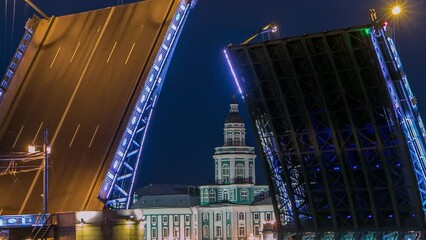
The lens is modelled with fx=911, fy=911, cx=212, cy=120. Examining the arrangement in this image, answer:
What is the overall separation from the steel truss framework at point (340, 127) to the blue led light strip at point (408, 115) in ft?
0.12

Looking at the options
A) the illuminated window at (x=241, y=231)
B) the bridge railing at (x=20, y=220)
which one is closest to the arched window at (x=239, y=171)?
the illuminated window at (x=241, y=231)

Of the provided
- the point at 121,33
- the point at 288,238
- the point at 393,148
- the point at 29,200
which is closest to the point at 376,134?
the point at 393,148

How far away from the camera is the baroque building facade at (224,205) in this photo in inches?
3745

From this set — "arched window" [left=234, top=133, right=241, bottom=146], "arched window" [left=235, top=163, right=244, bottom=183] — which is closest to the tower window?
"arched window" [left=235, top=163, right=244, bottom=183]

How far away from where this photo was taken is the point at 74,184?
3025 cm

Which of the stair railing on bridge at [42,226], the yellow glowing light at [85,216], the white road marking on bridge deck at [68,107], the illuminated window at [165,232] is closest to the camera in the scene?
the yellow glowing light at [85,216]

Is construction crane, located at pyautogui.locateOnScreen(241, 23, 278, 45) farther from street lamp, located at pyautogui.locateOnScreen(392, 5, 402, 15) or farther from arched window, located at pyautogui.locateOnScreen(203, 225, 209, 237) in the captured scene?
arched window, located at pyautogui.locateOnScreen(203, 225, 209, 237)

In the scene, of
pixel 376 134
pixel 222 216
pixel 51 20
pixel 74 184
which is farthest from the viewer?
pixel 222 216

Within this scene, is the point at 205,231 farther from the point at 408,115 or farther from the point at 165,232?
the point at 408,115

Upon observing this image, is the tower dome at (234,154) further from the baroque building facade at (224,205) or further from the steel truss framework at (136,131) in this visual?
the steel truss framework at (136,131)

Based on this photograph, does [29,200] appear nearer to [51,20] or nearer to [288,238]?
[51,20]

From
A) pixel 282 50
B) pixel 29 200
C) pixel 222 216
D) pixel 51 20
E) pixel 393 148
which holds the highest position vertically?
pixel 222 216

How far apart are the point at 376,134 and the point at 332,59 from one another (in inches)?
140

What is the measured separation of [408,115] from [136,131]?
981 centimetres
